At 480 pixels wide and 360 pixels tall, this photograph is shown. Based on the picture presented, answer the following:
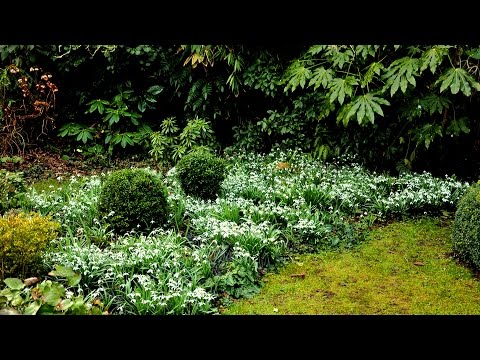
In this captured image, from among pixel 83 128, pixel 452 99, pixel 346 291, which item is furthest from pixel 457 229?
pixel 83 128

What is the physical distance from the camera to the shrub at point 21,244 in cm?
394

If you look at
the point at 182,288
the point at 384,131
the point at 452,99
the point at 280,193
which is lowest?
the point at 182,288

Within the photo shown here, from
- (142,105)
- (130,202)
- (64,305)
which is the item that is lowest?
(130,202)

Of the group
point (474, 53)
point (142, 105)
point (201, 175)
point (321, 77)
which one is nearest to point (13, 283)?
point (201, 175)

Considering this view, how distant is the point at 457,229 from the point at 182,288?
9.06ft

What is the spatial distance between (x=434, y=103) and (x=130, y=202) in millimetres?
3999

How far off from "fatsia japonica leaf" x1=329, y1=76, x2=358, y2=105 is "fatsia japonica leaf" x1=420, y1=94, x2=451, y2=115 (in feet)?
3.01

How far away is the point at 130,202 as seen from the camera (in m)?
5.05

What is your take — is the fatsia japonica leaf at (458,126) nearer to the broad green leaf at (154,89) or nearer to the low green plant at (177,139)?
the low green plant at (177,139)

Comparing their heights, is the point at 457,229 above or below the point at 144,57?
below

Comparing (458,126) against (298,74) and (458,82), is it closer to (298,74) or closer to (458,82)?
(458,82)

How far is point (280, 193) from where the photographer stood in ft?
19.8

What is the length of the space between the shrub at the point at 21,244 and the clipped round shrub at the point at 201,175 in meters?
2.23
